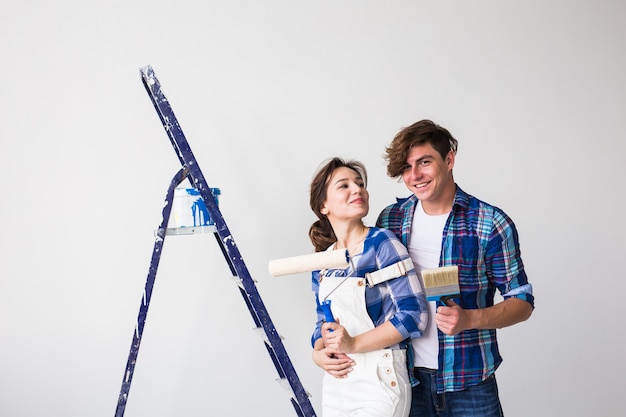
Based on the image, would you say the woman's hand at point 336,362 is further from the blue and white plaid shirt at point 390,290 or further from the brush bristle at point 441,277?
the brush bristle at point 441,277

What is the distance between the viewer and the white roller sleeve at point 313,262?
2.03 meters

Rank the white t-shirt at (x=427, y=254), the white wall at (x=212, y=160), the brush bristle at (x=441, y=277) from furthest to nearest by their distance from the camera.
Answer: the white wall at (x=212, y=160), the white t-shirt at (x=427, y=254), the brush bristle at (x=441, y=277)

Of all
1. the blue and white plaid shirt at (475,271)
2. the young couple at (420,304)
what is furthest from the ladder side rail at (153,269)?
the blue and white plaid shirt at (475,271)

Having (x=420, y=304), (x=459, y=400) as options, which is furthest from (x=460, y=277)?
(x=459, y=400)

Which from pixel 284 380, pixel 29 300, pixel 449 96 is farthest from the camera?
pixel 449 96

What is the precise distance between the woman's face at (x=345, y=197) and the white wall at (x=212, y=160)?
118 cm

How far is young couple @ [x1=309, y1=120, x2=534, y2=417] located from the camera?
199 cm

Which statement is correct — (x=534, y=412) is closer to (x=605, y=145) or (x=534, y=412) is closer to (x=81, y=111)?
(x=605, y=145)

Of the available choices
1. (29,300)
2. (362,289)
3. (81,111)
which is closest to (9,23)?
(81,111)

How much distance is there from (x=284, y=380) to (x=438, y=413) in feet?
2.09

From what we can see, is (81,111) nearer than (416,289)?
No

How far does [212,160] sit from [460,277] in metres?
1.74

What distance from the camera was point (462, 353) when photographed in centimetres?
203

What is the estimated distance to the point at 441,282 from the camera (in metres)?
1.88
